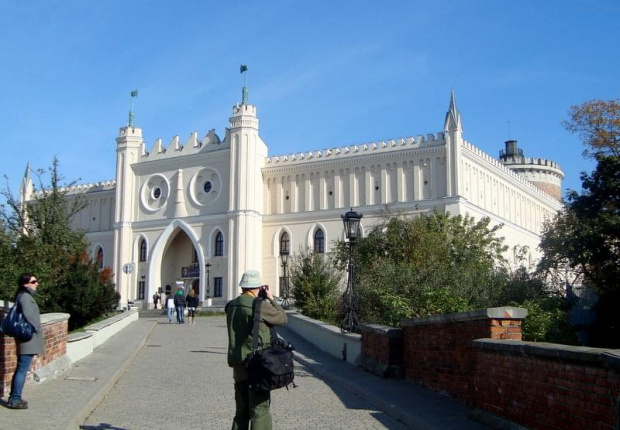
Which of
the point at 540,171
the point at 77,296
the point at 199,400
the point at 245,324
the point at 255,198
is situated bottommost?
the point at 199,400

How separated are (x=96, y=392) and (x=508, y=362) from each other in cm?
589

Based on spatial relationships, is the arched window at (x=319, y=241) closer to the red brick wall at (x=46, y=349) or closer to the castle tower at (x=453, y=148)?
the castle tower at (x=453, y=148)

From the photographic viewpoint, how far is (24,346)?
29.4 ft

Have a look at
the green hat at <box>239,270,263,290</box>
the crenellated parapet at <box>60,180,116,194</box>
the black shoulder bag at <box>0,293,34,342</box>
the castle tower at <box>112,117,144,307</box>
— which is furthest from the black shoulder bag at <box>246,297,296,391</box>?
the crenellated parapet at <box>60,180,116,194</box>

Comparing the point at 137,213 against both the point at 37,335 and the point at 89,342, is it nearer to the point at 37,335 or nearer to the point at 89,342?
the point at 89,342

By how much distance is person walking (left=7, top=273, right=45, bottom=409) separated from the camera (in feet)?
28.9

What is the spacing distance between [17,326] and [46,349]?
10.0 feet

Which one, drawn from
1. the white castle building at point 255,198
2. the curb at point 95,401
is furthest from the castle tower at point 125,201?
the curb at point 95,401

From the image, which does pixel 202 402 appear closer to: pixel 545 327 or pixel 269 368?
pixel 269 368

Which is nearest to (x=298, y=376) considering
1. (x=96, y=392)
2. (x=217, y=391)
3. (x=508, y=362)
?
(x=217, y=391)

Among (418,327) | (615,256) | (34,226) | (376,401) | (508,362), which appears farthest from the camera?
(34,226)

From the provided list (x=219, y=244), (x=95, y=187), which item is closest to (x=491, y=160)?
(x=219, y=244)

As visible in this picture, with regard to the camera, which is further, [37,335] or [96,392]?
[96,392]

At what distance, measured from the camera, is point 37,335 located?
29.9 ft
